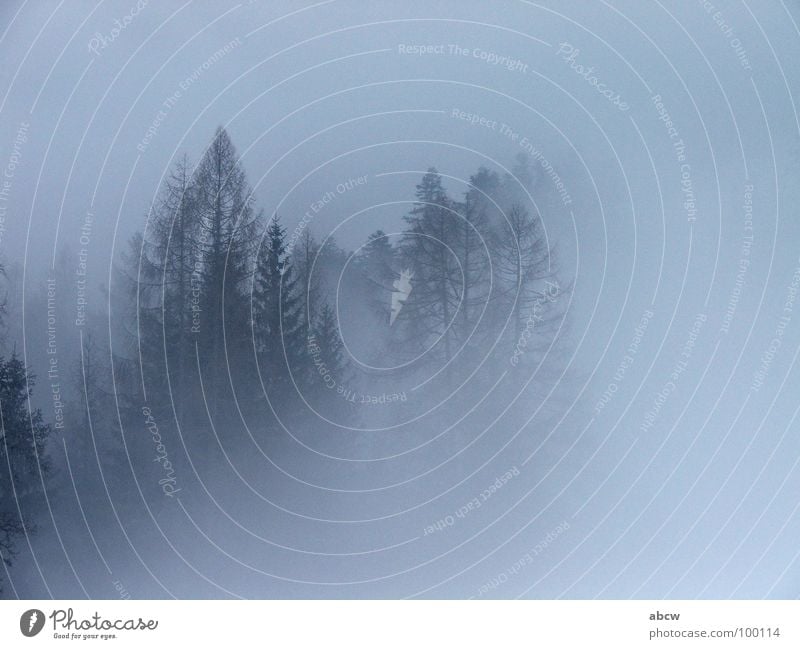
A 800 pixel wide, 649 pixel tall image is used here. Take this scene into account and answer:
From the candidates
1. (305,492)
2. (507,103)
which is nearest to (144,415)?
(305,492)

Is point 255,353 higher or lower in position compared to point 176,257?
lower

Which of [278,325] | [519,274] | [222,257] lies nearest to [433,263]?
[519,274]

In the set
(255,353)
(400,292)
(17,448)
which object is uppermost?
(400,292)

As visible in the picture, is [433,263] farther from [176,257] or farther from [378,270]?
[176,257]

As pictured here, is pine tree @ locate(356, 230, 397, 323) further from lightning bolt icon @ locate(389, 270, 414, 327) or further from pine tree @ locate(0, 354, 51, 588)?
pine tree @ locate(0, 354, 51, 588)

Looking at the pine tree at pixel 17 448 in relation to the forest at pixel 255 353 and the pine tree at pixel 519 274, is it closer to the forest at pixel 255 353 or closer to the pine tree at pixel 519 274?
the forest at pixel 255 353

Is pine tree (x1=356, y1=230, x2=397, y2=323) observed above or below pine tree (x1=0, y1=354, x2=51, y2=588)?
above

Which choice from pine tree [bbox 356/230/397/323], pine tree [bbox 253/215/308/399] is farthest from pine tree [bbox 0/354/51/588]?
pine tree [bbox 356/230/397/323]

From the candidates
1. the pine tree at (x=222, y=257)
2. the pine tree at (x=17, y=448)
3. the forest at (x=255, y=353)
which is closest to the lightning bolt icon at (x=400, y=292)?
the forest at (x=255, y=353)

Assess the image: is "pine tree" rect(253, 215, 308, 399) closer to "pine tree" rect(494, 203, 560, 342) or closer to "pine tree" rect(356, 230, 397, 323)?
"pine tree" rect(356, 230, 397, 323)

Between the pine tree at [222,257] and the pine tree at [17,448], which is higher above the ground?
the pine tree at [222,257]

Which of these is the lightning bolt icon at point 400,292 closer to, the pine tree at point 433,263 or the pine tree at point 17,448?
the pine tree at point 433,263

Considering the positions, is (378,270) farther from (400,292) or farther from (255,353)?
(255,353)

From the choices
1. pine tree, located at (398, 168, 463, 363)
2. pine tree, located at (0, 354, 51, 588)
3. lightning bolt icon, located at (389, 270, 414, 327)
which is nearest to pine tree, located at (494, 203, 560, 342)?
pine tree, located at (398, 168, 463, 363)
